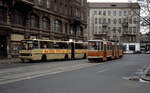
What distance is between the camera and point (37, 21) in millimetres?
42594

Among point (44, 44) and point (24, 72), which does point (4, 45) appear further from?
point (24, 72)

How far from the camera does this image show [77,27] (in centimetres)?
5903

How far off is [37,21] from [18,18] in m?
5.24

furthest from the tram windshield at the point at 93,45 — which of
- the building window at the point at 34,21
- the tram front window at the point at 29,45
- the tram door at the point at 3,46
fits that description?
the building window at the point at 34,21

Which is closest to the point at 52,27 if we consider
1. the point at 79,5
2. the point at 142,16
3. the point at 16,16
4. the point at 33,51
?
the point at 16,16

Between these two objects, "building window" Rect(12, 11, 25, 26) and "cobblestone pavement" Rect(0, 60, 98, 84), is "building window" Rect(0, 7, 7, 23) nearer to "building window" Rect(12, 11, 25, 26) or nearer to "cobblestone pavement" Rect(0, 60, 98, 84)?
"building window" Rect(12, 11, 25, 26)

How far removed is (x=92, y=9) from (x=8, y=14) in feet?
218

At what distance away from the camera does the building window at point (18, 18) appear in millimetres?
36812

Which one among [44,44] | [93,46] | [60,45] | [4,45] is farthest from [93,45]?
[4,45]

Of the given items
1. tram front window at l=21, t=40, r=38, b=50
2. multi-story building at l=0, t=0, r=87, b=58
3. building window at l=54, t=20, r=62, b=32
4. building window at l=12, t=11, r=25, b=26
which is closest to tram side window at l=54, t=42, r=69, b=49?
tram front window at l=21, t=40, r=38, b=50

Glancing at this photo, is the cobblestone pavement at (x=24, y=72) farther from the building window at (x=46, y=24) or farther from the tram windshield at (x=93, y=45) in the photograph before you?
the building window at (x=46, y=24)

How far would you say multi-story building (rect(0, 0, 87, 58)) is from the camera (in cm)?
3481

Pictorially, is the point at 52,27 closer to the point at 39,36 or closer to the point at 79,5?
the point at 39,36

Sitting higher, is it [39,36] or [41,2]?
[41,2]
